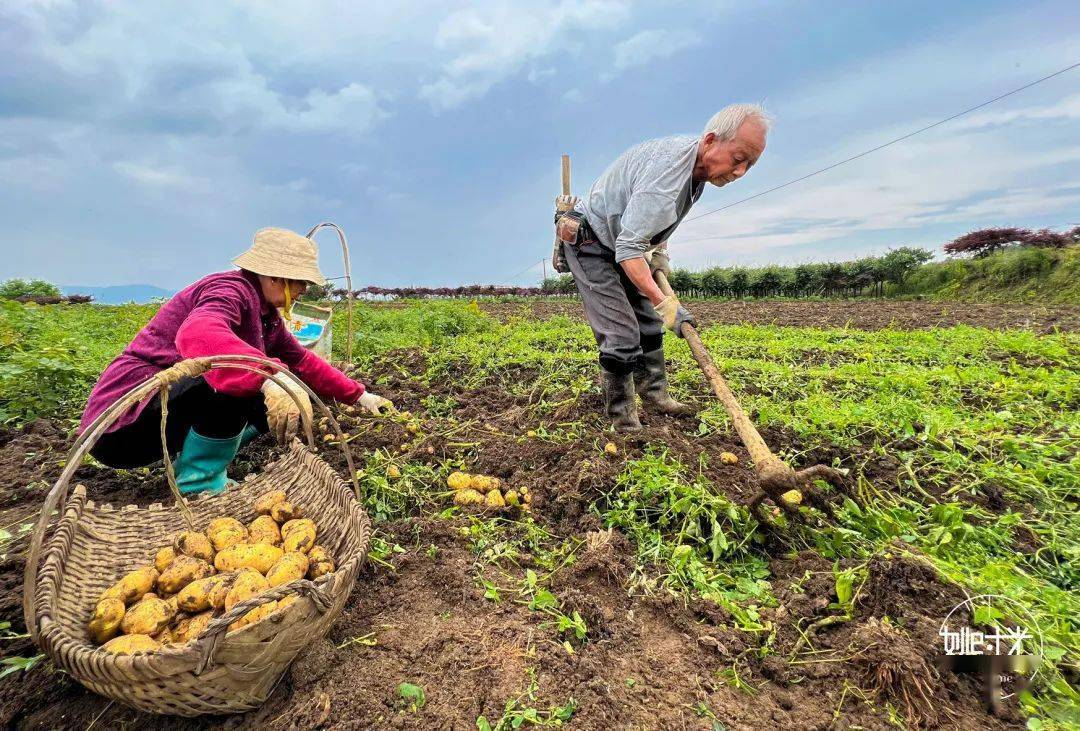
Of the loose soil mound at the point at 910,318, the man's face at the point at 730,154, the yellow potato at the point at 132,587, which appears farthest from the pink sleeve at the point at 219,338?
the loose soil mound at the point at 910,318

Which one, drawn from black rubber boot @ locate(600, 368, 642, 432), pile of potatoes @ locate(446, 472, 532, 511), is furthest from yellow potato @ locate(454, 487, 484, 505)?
black rubber boot @ locate(600, 368, 642, 432)

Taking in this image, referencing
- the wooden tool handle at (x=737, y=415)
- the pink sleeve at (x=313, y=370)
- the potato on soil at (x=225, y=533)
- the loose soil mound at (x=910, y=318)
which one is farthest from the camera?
the loose soil mound at (x=910, y=318)

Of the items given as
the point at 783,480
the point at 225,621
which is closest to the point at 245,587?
the point at 225,621

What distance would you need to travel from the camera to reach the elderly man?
2.82m

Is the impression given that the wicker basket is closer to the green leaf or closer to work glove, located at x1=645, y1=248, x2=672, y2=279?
the green leaf

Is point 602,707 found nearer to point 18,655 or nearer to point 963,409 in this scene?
point 18,655

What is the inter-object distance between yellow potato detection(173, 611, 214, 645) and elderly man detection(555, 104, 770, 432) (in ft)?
7.54

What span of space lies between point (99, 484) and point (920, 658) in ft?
12.3

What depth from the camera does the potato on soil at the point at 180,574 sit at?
1763mm

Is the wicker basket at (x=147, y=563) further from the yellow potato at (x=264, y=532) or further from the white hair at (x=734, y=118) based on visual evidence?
the white hair at (x=734, y=118)

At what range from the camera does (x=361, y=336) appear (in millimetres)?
6324

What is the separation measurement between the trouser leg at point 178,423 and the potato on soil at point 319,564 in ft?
3.52

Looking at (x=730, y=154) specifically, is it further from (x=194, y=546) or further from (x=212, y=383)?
(x=194, y=546)

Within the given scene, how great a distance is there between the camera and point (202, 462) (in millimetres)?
2639
